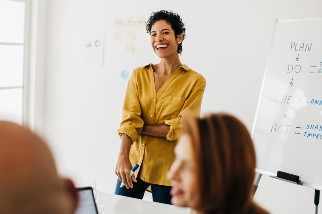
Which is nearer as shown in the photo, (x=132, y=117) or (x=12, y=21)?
(x=132, y=117)

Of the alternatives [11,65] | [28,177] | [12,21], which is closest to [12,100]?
[11,65]

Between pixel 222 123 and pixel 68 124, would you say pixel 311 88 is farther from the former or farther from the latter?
pixel 68 124

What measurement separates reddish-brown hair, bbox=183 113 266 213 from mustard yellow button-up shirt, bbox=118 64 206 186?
1.13 metres

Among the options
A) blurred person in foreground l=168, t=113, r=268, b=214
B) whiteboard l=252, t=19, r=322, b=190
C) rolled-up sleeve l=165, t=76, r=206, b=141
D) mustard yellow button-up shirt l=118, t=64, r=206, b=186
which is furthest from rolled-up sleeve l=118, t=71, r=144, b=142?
blurred person in foreground l=168, t=113, r=268, b=214

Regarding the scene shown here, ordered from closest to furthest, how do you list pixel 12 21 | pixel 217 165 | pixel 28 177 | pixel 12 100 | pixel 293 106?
pixel 28 177
pixel 217 165
pixel 293 106
pixel 12 21
pixel 12 100

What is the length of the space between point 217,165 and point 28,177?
55cm

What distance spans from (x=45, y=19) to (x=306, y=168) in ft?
9.09

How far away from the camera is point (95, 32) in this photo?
3.46m

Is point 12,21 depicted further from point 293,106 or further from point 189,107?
point 293,106

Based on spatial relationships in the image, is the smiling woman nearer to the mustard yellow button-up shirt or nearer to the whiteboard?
the mustard yellow button-up shirt

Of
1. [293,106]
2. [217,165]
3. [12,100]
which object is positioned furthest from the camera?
[12,100]

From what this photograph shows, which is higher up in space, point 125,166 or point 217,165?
point 217,165

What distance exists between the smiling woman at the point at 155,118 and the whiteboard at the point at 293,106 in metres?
0.48

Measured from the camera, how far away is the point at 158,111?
2.11 metres
